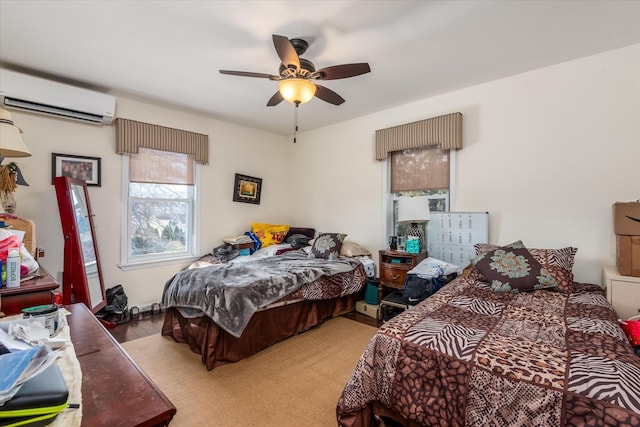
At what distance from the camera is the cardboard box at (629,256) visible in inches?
88.1

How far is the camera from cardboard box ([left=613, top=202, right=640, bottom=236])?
2283mm

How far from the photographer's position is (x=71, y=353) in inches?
41.3

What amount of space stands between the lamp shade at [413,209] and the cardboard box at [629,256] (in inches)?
68.1

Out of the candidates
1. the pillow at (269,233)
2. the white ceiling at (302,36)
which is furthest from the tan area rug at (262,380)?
the white ceiling at (302,36)

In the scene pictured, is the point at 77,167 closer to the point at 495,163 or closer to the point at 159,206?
the point at 159,206

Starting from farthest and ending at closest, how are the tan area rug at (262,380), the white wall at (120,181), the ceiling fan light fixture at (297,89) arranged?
the white wall at (120,181), the ceiling fan light fixture at (297,89), the tan area rug at (262,380)

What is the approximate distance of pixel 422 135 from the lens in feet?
12.0

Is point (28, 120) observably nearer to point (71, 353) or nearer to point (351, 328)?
point (71, 353)

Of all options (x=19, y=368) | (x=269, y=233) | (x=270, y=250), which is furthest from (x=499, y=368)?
(x=269, y=233)

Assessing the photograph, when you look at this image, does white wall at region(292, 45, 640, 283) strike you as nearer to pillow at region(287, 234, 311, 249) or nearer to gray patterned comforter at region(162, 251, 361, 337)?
gray patterned comforter at region(162, 251, 361, 337)

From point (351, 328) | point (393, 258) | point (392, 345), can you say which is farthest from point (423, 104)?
point (392, 345)

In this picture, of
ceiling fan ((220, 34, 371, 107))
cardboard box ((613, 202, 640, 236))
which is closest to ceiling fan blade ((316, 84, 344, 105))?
ceiling fan ((220, 34, 371, 107))

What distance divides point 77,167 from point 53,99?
0.72 metres

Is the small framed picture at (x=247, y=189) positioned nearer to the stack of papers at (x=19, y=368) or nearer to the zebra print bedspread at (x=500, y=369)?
the zebra print bedspread at (x=500, y=369)
